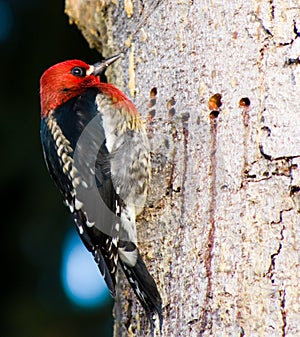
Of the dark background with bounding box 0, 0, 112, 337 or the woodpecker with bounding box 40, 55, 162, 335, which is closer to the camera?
the woodpecker with bounding box 40, 55, 162, 335

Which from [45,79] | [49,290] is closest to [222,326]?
[45,79]

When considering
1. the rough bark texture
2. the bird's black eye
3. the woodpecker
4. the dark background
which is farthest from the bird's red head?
the dark background

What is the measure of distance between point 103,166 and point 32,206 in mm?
1813

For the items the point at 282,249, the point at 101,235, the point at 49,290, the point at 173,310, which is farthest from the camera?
the point at 49,290

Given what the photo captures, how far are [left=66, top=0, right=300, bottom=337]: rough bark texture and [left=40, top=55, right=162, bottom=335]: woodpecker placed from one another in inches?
5.8

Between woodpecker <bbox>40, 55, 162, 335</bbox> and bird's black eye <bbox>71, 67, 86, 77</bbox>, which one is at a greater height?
bird's black eye <bbox>71, 67, 86, 77</bbox>

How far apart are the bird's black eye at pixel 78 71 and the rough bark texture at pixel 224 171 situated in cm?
70

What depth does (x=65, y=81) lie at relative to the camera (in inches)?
148

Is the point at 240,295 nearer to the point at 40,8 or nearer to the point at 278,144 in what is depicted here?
the point at 278,144

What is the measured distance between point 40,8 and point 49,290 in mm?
1911

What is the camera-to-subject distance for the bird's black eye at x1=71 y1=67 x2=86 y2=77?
12.4ft

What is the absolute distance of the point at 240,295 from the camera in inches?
101

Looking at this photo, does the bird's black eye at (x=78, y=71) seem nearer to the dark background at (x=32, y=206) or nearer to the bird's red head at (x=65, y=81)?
the bird's red head at (x=65, y=81)

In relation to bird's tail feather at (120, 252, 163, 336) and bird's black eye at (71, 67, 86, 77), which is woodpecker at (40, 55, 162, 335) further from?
bird's black eye at (71, 67, 86, 77)
